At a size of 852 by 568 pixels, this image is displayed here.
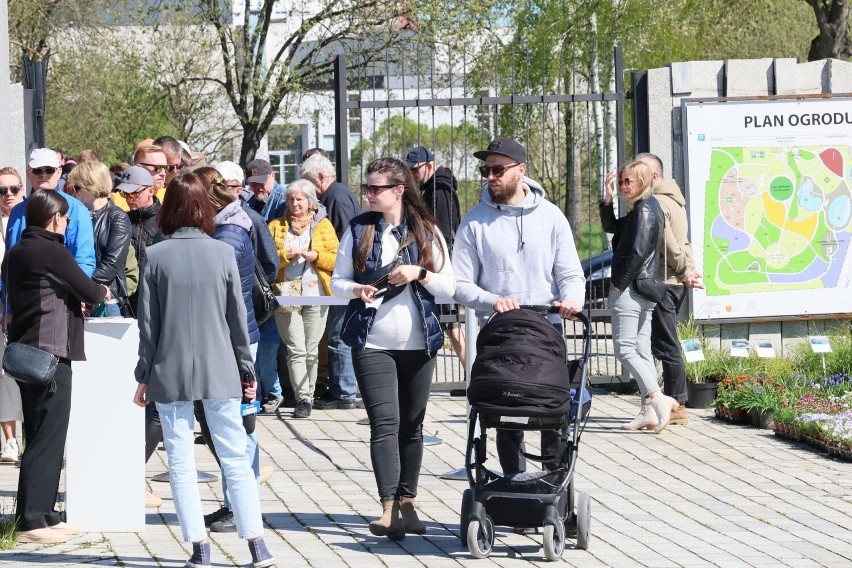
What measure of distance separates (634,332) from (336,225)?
283cm

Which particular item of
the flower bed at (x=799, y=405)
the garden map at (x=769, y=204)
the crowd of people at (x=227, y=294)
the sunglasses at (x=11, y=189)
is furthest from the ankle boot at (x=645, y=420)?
the sunglasses at (x=11, y=189)

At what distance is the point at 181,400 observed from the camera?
247 inches

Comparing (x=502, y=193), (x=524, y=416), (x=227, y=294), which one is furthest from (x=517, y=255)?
(x=227, y=294)

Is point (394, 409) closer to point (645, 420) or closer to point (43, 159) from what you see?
point (43, 159)

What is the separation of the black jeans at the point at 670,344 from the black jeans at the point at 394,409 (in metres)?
3.88

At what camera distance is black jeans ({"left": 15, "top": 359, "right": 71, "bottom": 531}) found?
6.97m

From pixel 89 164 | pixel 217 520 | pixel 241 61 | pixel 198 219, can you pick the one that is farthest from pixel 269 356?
pixel 241 61

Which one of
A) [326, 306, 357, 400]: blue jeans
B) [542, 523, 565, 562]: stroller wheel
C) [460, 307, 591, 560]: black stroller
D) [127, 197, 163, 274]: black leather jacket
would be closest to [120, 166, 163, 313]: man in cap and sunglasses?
[127, 197, 163, 274]: black leather jacket

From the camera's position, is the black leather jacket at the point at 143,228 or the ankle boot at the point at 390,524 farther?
the black leather jacket at the point at 143,228

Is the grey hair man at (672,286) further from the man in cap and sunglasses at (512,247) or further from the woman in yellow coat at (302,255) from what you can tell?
the man in cap and sunglasses at (512,247)

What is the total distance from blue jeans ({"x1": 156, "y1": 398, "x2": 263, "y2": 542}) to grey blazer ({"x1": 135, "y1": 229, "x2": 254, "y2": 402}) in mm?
106

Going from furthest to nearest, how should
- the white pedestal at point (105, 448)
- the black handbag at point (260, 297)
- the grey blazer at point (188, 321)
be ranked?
the black handbag at point (260, 297), the white pedestal at point (105, 448), the grey blazer at point (188, 321)

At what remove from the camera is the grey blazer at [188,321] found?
6.27m

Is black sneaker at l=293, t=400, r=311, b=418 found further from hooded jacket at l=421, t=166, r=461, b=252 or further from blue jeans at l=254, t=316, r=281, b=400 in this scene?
hooded jacket at l=421, t=166, r=461, b=252
